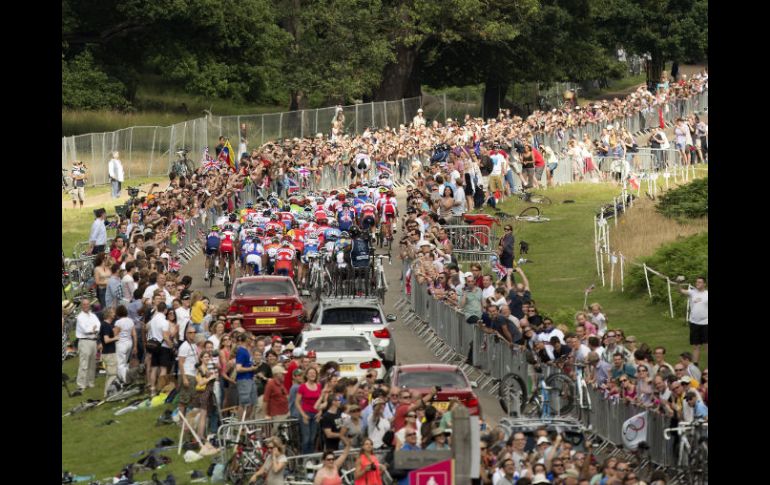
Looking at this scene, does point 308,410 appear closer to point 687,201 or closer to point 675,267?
point 675,267

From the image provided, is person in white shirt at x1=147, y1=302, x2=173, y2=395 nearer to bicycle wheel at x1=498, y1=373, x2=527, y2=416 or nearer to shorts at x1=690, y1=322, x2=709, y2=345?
bicycle wheel at x1=498, y1=373, x2=527, y2=416

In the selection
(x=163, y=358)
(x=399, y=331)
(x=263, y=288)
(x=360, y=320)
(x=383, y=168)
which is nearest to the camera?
(x=163, y=358)

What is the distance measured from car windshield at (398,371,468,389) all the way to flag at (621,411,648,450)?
9.52ft

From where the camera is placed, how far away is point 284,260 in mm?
36344

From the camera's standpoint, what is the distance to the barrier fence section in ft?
73.5

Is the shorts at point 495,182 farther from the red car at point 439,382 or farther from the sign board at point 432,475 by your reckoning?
the sign board at point 432,475

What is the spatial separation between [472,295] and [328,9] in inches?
1693

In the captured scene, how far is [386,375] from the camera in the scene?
27.4 meters

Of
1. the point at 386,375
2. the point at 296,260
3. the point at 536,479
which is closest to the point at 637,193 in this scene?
the point at 296,260

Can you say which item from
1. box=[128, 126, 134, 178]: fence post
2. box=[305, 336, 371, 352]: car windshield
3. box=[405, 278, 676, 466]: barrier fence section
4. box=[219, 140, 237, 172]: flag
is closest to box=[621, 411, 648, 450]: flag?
box=[405, 278, 676, 466]: barrier fence section

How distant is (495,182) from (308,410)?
26929 mm

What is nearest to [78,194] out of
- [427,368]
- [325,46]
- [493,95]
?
[325,46]

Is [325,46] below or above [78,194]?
above
